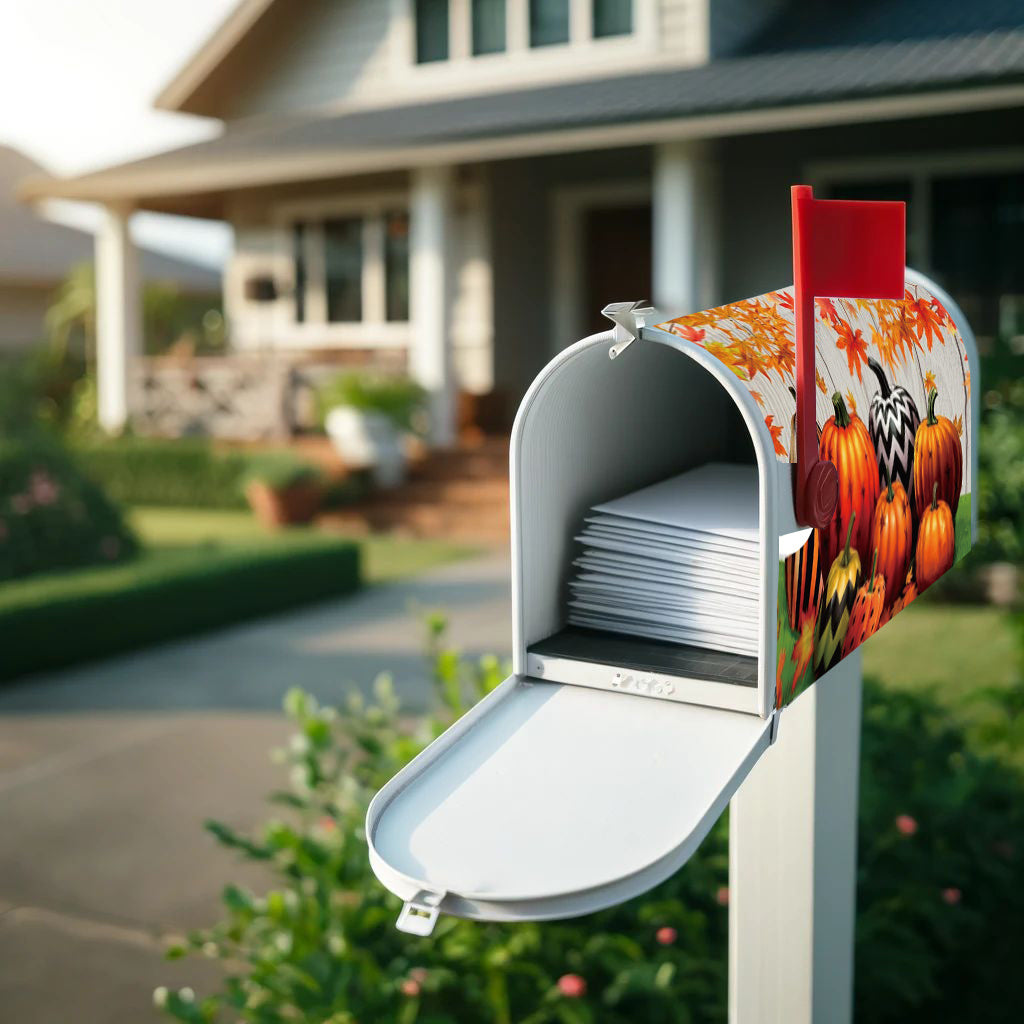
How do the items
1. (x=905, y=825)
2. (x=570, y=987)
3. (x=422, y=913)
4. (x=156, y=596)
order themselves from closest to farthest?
1. (x=422, y=913)
2. (x=570, y=987)
3. (x=905, y=825)
4. (x=156, y=596)

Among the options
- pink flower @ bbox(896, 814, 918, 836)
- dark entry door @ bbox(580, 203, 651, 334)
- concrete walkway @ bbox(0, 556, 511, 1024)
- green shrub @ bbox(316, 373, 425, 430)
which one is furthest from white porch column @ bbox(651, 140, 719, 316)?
pink flower @ bbox(896, 814, 918, 836)

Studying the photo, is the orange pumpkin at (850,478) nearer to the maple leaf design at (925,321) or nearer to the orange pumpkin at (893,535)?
the orange pumpkin at (893,535)

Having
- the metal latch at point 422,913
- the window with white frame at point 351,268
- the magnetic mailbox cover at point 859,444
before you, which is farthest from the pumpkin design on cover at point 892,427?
the window with white frame at point 351,268

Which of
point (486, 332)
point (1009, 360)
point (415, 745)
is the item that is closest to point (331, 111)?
point (486, 332)

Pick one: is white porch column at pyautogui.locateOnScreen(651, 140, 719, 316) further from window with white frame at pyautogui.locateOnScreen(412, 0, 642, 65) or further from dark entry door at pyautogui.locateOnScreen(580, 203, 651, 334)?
dark entry door at pyautogui.locateOnScreen(580, 203, 651, 334)

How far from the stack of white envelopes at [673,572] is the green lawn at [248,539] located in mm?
7967

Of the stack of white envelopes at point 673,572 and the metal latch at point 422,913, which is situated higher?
the stack of white envelopes at point 673,572

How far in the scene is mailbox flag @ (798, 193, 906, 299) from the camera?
1.22 m

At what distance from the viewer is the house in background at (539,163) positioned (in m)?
11.5

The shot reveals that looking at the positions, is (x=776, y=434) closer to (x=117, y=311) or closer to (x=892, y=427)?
(x=892, y=427)

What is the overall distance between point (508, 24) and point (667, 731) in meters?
14.3

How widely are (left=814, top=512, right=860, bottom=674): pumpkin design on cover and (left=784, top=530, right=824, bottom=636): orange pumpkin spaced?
0.09 ft

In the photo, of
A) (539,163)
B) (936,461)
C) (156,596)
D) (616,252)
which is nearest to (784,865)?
(936,461)

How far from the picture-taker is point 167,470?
14234 mm
